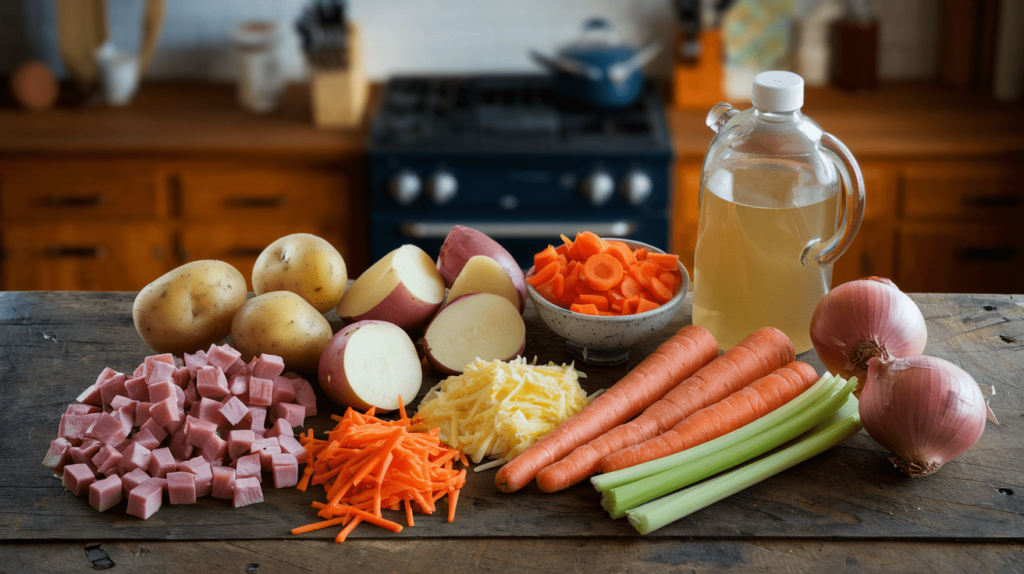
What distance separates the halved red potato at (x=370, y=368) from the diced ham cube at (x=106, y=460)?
0.30 metres

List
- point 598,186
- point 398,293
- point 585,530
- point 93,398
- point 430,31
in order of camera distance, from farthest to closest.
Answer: point 430,31, point 598,186, point 398,293, point 93,398, point 585,530

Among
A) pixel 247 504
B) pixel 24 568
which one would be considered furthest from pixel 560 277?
pixel 24 568

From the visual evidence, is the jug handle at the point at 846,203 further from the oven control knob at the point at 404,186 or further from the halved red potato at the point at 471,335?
the oven control knob at the point at 404,186

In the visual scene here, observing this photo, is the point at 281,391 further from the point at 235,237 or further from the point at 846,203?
the point at 235,237

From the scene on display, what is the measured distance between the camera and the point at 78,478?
46.9 inches

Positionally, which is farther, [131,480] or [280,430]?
[280,430]

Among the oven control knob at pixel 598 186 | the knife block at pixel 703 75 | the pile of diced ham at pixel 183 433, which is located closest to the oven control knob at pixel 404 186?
the oven control knob at pixel 598 186

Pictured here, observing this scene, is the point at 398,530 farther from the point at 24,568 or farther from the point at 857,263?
the point at 857,263

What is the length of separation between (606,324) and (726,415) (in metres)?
0.22

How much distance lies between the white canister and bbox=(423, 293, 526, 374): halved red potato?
1.98 metres

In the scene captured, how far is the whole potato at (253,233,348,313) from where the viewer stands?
4.98 feet

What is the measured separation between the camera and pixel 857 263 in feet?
9.89

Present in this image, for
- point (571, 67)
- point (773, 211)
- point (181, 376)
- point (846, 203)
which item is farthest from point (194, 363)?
point (571, 67)

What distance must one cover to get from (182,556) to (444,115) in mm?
2175
